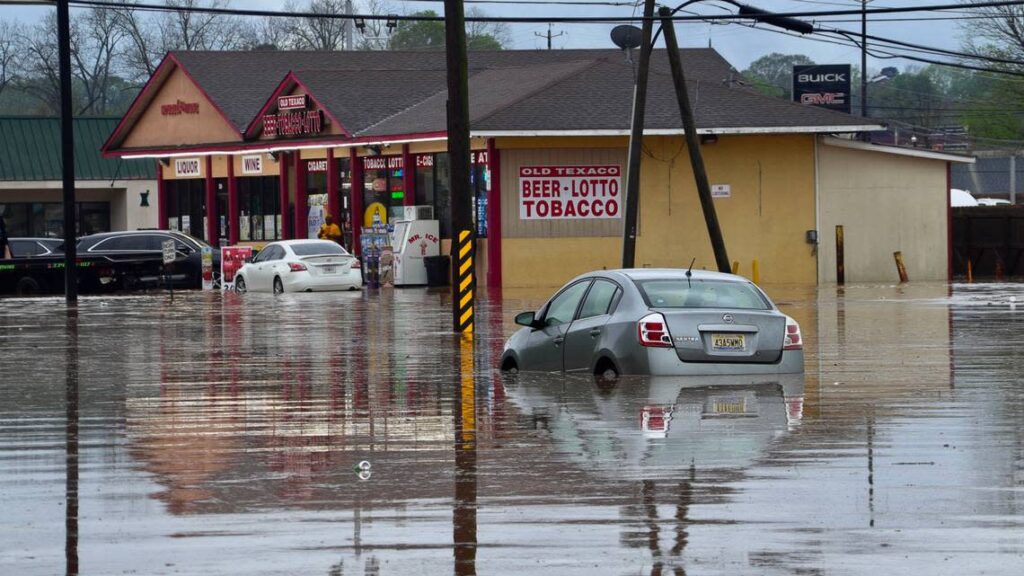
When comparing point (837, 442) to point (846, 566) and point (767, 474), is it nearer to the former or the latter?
point (767, 474)

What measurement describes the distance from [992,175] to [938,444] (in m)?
94.2

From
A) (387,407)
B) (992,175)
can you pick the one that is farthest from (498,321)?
(992,175)

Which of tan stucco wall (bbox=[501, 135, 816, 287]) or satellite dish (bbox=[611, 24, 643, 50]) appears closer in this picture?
satellite dish (bbox=[611, 24, 643, 50])

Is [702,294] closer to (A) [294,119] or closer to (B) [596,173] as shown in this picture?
(B) [596,173]

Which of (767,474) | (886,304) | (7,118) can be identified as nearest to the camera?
(767,474)

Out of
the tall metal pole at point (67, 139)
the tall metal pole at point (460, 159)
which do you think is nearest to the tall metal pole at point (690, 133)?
the tall metal pole at point (460, 159)

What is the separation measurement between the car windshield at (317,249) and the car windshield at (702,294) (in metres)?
25.8

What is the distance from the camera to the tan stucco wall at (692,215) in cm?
4403

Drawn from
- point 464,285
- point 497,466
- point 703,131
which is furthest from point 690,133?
point 497,466

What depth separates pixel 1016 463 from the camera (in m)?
11.7

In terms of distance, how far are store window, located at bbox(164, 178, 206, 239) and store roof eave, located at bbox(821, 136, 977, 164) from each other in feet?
80.1

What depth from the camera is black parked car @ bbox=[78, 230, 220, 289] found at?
148ft

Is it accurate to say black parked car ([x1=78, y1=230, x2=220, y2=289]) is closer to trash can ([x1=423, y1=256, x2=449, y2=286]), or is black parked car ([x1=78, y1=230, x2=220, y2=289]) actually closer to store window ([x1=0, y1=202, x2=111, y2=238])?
trash can ([x1=423, y1=256, x2=449, y2=286])

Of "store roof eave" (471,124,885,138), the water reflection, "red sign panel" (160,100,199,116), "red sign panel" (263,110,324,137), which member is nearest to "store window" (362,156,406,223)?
"red sign panel" (263,110,324,137)
